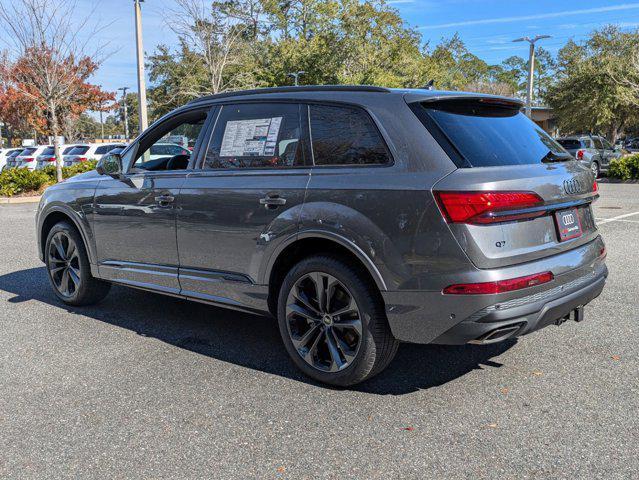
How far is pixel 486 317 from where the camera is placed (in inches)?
125

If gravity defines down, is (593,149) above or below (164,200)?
below

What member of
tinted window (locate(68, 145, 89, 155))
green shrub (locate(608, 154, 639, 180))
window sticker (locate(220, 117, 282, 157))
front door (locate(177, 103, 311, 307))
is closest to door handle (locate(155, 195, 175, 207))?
front door (locate(177, 103, 311, 307))

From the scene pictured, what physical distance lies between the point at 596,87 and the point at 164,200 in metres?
42.2

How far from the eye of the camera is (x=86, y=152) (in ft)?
80.9

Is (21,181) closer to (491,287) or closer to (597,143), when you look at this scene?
(491,287)

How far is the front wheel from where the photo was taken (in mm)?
3562

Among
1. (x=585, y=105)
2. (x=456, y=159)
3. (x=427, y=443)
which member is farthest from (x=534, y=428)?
(x=585, y=105)

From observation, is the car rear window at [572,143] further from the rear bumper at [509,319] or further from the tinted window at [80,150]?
the rear bumper at [509,319]

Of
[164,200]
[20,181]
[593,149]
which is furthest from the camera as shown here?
[593,149]

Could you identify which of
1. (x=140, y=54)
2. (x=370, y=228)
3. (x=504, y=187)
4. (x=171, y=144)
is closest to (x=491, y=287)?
(x=504, y=187)

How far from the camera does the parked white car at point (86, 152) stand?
76.5ft

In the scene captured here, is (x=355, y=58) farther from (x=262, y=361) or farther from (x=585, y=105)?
(x=262, y=361)

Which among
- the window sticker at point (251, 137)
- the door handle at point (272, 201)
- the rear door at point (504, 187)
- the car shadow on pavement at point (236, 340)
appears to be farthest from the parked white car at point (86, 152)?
the rear door at point (504, 187)

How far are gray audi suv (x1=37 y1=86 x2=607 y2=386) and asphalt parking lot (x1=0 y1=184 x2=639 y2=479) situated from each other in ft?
1.35
